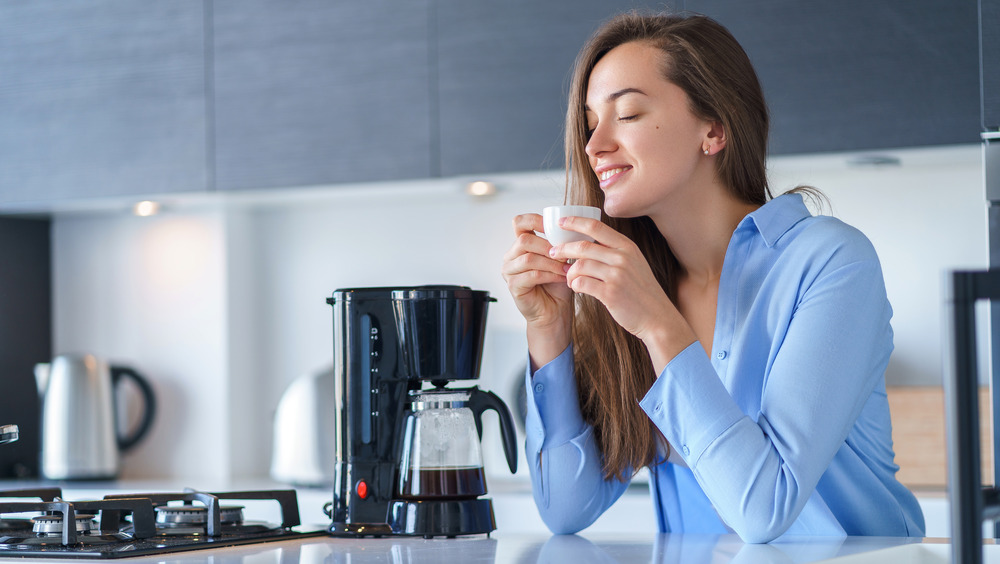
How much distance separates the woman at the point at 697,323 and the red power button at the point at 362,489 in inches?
9.0

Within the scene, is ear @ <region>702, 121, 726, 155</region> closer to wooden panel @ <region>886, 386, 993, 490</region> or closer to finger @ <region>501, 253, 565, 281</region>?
finger @ <region>501, 253, 565, 281</region>

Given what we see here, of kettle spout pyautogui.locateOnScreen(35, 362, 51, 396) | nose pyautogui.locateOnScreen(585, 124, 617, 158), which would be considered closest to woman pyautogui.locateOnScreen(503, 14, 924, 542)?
nose pyautogui.locateOnScreen(585, 124, 617, 158)

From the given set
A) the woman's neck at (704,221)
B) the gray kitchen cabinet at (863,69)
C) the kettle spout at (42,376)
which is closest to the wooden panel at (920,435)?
the gray kitchen cabinet at (863,69)

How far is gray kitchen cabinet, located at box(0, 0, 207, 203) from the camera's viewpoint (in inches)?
107

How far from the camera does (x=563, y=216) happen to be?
1160mm

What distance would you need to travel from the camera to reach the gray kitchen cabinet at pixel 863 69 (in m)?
2.15

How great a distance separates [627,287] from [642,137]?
0.26 m

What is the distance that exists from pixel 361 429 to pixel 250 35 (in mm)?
1642

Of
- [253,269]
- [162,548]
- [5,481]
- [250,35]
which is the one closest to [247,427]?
[253,269]

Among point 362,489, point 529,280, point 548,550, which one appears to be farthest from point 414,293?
point 548,550

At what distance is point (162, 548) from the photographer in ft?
3.60

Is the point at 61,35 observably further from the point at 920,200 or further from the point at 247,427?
the point at 920,200

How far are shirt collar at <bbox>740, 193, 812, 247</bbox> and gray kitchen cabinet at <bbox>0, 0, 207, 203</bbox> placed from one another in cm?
174

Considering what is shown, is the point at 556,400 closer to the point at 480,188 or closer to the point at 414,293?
the point at 414,293
